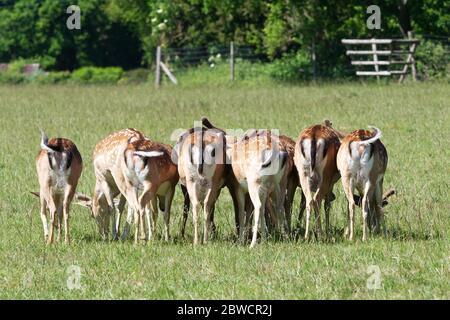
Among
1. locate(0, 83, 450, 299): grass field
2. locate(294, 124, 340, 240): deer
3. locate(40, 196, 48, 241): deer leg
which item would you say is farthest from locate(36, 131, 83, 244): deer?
locate(294, 124, 340, 240): deer

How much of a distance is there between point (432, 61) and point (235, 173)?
24926mm

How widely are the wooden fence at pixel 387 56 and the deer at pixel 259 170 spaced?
22.9 m

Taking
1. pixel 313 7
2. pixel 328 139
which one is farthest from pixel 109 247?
pixel 313 7

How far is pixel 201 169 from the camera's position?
11.8m

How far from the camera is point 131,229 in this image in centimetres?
1320

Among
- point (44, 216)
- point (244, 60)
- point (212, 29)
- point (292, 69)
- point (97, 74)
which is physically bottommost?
point (97, 74)

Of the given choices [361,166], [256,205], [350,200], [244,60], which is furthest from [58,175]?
[244,60]

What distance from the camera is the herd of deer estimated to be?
11.8 metres

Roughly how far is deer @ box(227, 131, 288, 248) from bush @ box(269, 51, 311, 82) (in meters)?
26.3

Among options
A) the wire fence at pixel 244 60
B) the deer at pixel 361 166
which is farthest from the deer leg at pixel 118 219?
the wire fence at pixel 244 60

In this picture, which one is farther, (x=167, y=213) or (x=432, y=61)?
(x=432, y=61)

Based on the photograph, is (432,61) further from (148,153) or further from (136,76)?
(148,153)

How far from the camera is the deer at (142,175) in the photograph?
11.9 m
